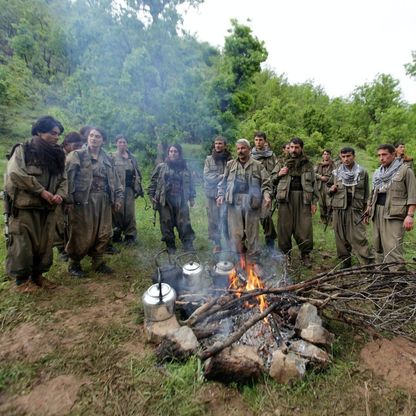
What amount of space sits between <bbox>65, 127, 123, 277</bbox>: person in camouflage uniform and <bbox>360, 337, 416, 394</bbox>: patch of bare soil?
3.79 meters

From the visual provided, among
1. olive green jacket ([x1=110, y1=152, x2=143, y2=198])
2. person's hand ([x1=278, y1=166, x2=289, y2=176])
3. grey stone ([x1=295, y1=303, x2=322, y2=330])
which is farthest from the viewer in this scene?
olive green jacket ([x1=110, y1=152, x2=143, y2=198])

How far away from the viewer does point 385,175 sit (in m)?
4.04

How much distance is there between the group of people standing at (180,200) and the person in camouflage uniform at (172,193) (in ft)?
0.06

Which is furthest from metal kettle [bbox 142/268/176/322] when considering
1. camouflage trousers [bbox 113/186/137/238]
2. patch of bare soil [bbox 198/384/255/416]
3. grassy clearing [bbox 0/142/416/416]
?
camouflage trousers [bbox 113/186/137/238]

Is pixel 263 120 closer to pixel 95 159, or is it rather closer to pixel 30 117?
pixel 95 159

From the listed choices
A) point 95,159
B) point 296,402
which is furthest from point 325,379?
point 95,159

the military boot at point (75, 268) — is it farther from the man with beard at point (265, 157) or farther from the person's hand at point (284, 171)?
the person's hand at point (284, 171)

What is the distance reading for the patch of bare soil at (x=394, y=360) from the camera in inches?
95.5

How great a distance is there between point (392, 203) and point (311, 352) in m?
2.62

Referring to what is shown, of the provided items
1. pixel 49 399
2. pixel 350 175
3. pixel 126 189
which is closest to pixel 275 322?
pixel 49 399

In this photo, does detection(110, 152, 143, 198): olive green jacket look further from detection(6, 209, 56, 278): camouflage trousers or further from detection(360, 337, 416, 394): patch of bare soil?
detection(360, 337, 416, 394): patch of bare soil

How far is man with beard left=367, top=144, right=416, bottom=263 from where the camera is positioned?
12.6 ft

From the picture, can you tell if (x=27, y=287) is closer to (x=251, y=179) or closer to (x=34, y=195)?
(x=34, y=195)

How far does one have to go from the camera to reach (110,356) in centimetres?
269
